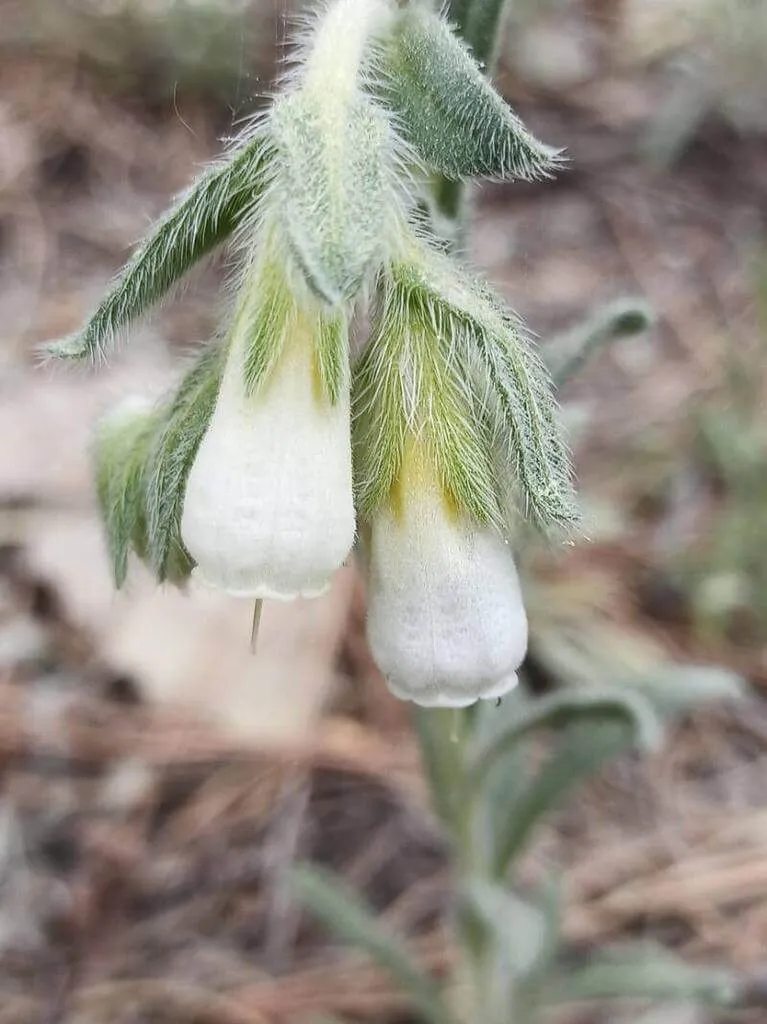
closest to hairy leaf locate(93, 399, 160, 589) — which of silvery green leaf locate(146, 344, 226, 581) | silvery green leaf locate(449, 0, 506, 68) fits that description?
silvery green leaf locate(146, 344, 226, 581)

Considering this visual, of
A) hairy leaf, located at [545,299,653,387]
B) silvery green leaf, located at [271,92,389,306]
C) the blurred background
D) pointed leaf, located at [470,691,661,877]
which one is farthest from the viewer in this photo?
the blurred background

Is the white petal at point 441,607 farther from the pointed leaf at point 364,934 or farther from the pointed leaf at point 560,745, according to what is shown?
the pointed leaf at point 364,934

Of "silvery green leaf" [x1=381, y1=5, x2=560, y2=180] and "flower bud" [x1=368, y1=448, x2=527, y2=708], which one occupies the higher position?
"silvery green leaf" [x1=381, y1=5, x2=560, y2=180]

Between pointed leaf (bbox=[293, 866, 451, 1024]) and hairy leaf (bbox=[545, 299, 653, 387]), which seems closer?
hairy leaf (bbox=[545, 299, 653, 387])

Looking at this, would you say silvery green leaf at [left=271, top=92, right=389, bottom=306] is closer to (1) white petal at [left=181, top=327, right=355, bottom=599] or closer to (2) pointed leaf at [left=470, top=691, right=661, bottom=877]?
(1) white petal at [left=181, top=327, right=355, bottom=599]

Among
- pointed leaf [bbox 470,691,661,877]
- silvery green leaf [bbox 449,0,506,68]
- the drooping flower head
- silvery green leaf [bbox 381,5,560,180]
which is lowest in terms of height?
pointed leaf [bbox 470,691,661,877]
